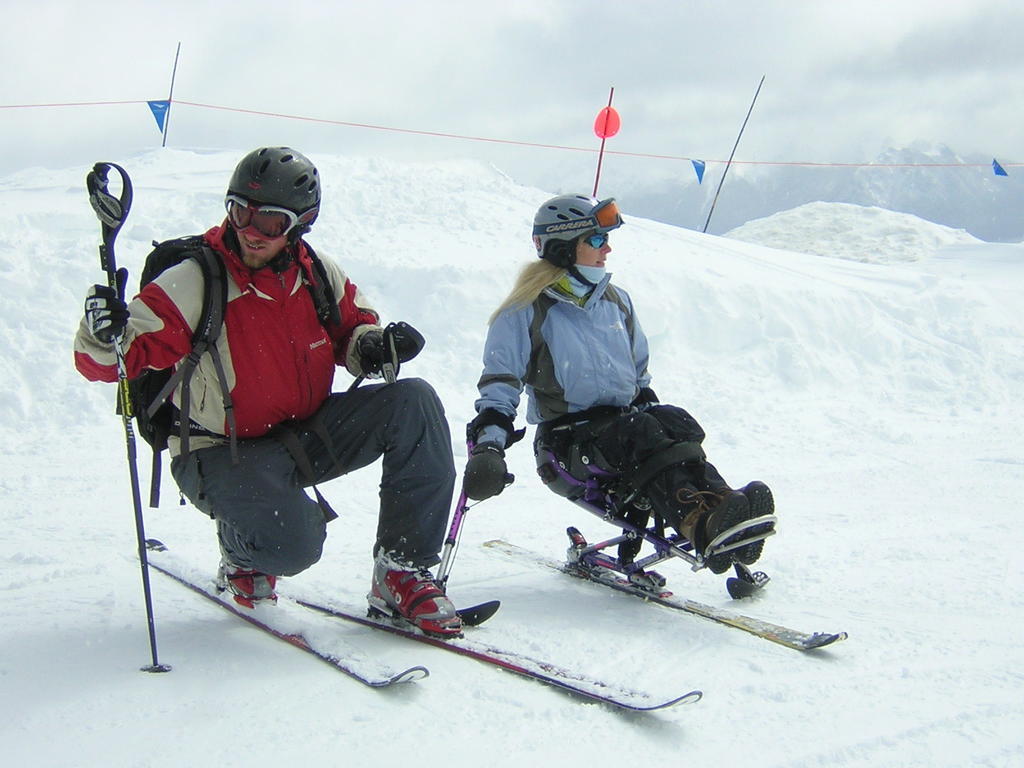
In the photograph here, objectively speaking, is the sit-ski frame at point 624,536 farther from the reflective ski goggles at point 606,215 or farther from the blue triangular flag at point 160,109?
the blue triangular flag at point 160,109

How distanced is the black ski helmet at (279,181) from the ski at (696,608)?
2.07 m

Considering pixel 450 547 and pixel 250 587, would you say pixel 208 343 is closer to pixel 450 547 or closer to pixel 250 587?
pixel 250 587

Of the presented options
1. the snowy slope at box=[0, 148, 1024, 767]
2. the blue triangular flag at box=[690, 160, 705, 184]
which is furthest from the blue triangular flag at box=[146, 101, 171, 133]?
the blue triangular flag at box=[690, 160, 705, 184]

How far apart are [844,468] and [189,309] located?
5574mm

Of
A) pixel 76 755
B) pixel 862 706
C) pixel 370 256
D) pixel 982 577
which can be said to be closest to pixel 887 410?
pixel 982 577

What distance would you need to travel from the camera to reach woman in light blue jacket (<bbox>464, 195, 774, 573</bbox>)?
12.0 ft

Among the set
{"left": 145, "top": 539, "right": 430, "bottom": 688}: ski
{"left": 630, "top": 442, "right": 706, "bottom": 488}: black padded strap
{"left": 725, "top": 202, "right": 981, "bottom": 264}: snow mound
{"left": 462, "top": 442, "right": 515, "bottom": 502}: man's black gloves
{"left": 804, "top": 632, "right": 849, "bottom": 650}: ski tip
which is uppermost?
{"left": 725, "top": 202, "right": 981, "bottom": 264}: snow mound

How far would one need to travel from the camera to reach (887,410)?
29.5ft

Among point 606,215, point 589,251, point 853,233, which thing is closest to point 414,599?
point 589,251

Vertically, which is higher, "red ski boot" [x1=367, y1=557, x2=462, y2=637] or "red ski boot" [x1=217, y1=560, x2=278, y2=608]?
"red ski boot" [x1=367, y1=557, x2=462, y2=637]

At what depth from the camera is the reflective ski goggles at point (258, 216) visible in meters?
3.16

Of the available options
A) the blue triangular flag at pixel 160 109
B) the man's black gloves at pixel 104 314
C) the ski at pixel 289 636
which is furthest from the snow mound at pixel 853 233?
the man's black gloves at pixel 104 314

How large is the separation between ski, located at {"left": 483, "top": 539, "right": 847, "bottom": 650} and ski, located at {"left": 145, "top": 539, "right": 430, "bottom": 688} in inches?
52.3

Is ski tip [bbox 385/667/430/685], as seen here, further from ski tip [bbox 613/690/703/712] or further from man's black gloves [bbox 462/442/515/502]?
man's black gloves [bbox 462/442/515/502]
